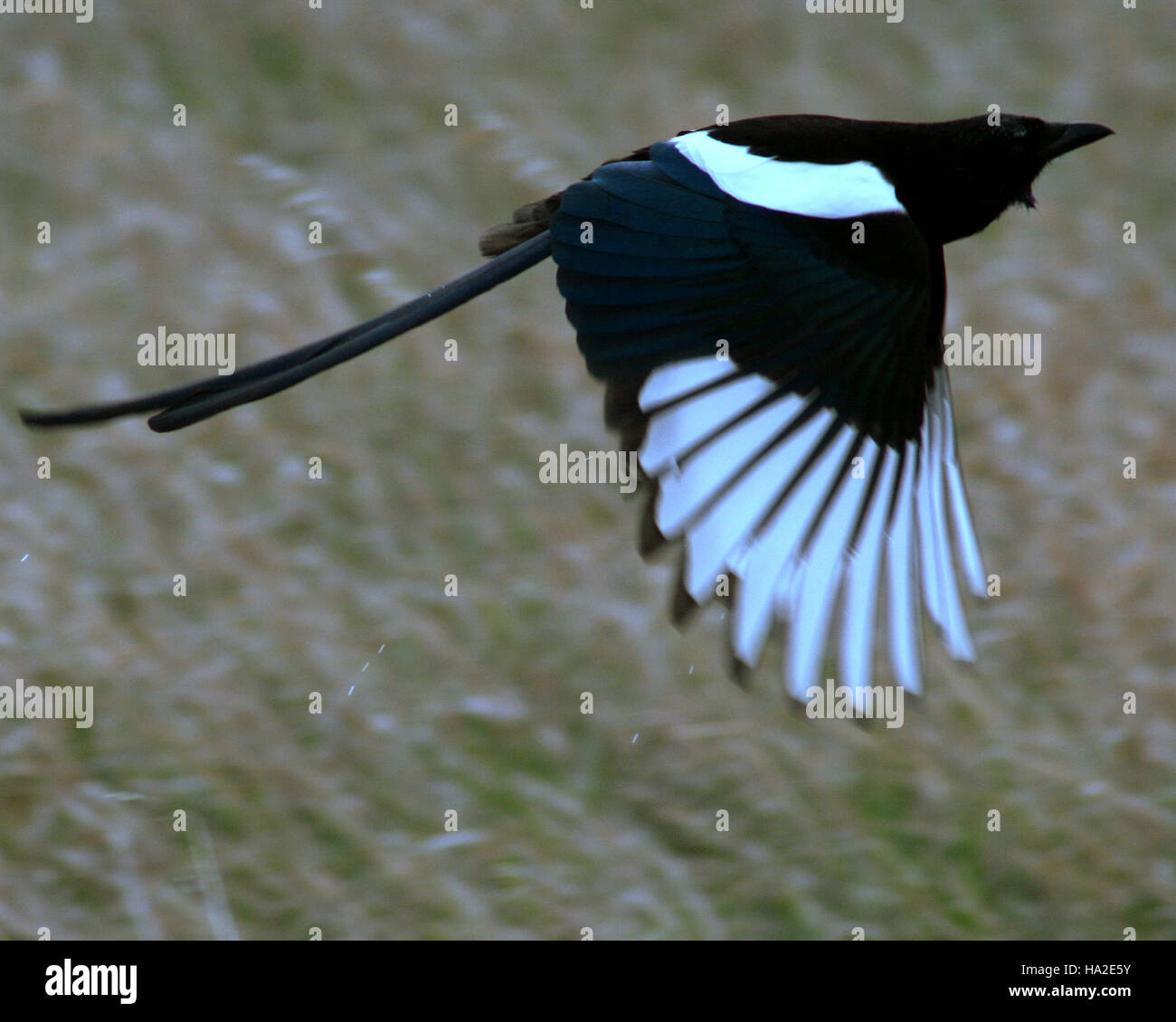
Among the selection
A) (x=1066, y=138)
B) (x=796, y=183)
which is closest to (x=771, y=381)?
(x=796, y=183)

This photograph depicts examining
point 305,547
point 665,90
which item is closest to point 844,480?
point 305,547

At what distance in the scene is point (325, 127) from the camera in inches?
148

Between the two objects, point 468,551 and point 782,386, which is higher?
point 782,386

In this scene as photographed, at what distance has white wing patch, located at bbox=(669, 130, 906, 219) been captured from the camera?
190 cm

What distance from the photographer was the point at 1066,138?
86.5 inches

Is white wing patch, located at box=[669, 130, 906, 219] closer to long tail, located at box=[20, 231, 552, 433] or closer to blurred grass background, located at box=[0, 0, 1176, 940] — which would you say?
long tail, located at box=[20, 231, 552, 433]

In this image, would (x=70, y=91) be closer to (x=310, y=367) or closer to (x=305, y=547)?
(x=305, y=547)

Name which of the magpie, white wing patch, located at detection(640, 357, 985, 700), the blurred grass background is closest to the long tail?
the magpie

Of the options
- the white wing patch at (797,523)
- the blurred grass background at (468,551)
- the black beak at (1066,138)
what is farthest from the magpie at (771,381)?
the blurred grass background at (468,551)

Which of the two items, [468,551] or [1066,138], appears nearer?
[1066,138]

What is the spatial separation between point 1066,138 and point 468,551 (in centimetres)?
119

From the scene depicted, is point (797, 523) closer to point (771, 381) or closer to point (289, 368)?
point (771, 381)
